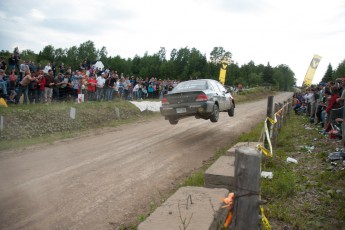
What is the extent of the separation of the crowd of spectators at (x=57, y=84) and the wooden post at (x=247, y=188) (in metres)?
12.1

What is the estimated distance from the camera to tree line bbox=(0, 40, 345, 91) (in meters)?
76.0

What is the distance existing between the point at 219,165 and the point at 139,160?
2708 millimetres

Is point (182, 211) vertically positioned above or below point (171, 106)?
below

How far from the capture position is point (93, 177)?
226 inches

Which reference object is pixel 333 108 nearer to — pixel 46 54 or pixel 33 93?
pixel 33 93

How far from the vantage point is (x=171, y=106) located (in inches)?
386

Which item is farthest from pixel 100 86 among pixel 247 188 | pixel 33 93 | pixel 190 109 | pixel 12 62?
pixel 247 188

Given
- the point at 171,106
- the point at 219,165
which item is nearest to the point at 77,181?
the point at 219,165

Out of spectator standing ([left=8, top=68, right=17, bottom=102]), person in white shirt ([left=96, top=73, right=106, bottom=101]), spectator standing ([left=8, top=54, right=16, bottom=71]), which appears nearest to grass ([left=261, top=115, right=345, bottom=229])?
spectator standing ([left=8, top=68, right=17, bottom=102])

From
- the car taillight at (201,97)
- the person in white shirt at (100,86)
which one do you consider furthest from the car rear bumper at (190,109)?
the person in white shirt at (100,86)

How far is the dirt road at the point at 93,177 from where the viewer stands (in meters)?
4.12

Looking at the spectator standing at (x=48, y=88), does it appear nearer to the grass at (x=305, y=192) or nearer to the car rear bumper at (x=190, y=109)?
the car rear bumper at (x=190, y=109)

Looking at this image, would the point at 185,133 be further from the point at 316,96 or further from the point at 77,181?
the point at 316,96

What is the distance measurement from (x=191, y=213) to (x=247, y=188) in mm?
1129
